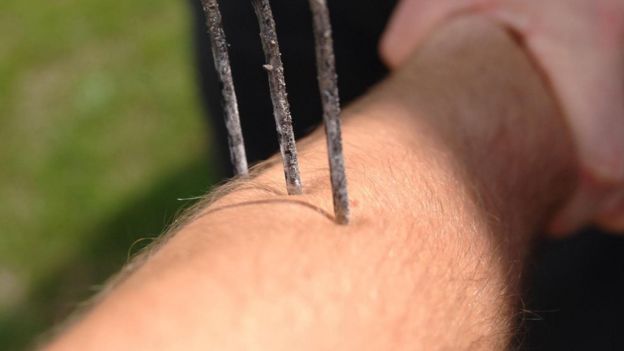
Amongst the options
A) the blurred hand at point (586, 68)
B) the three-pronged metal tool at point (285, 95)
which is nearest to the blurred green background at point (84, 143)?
the blurred hand at point (586, 68)

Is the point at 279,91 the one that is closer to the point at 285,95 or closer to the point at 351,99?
the point at 285,95

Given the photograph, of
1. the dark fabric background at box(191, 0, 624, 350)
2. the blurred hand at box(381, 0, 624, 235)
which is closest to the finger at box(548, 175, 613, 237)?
the blurred hand at box(381, 0, 624, 235)

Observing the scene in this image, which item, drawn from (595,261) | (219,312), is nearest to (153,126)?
(595,261)

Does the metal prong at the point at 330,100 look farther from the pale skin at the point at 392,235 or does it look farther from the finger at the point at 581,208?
the finger at the point at 581,208

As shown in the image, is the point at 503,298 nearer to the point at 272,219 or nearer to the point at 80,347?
the point at 272,219

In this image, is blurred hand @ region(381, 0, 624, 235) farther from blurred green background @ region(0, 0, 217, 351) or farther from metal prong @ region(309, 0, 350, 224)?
blurred green background @ region(0, 0, 217, 351)

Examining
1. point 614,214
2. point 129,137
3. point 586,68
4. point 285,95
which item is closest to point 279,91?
point 285,95
